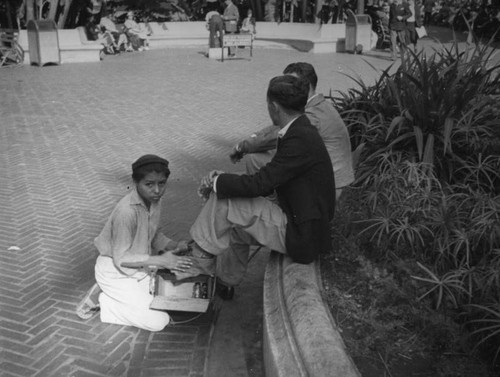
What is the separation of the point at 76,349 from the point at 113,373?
1.17 ft

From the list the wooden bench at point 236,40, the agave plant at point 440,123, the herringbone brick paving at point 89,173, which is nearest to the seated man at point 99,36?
the herringbone brick paving at point 89,173

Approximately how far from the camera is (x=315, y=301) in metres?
3.31

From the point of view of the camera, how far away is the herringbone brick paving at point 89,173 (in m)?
3.80

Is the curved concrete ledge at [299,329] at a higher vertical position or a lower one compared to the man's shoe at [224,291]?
higher

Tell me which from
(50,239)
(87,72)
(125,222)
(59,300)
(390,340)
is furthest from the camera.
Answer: (87,72)

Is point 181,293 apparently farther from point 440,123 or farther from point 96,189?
point 96,189

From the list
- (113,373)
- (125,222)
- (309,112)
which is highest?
(309,112)

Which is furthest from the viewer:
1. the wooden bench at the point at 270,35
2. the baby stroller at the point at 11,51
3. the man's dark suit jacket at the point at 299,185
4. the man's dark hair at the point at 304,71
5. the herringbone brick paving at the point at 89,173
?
the wooden bench at the point at 270,35

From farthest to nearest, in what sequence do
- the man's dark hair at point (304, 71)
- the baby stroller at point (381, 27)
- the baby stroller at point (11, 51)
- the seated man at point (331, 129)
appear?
the baby stroller at point (381, 27), the baby stroller at point (11, 51), the man's dark hair at point (304, 71), the seated man at point (331, 129)

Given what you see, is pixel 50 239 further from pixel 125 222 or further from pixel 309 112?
pixel 309 112

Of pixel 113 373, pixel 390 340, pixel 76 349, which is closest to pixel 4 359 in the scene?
pixel 76 349

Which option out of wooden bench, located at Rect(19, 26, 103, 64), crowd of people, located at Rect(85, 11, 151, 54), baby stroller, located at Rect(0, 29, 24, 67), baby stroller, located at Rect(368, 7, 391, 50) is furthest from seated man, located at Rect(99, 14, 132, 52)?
baby stroller, located at Rect(368, 7, 391, 50)

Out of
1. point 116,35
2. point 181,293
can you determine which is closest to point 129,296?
point 181,293

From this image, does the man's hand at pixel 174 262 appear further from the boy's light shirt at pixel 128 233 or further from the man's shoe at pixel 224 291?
the man's shoe at pixel 224 291
